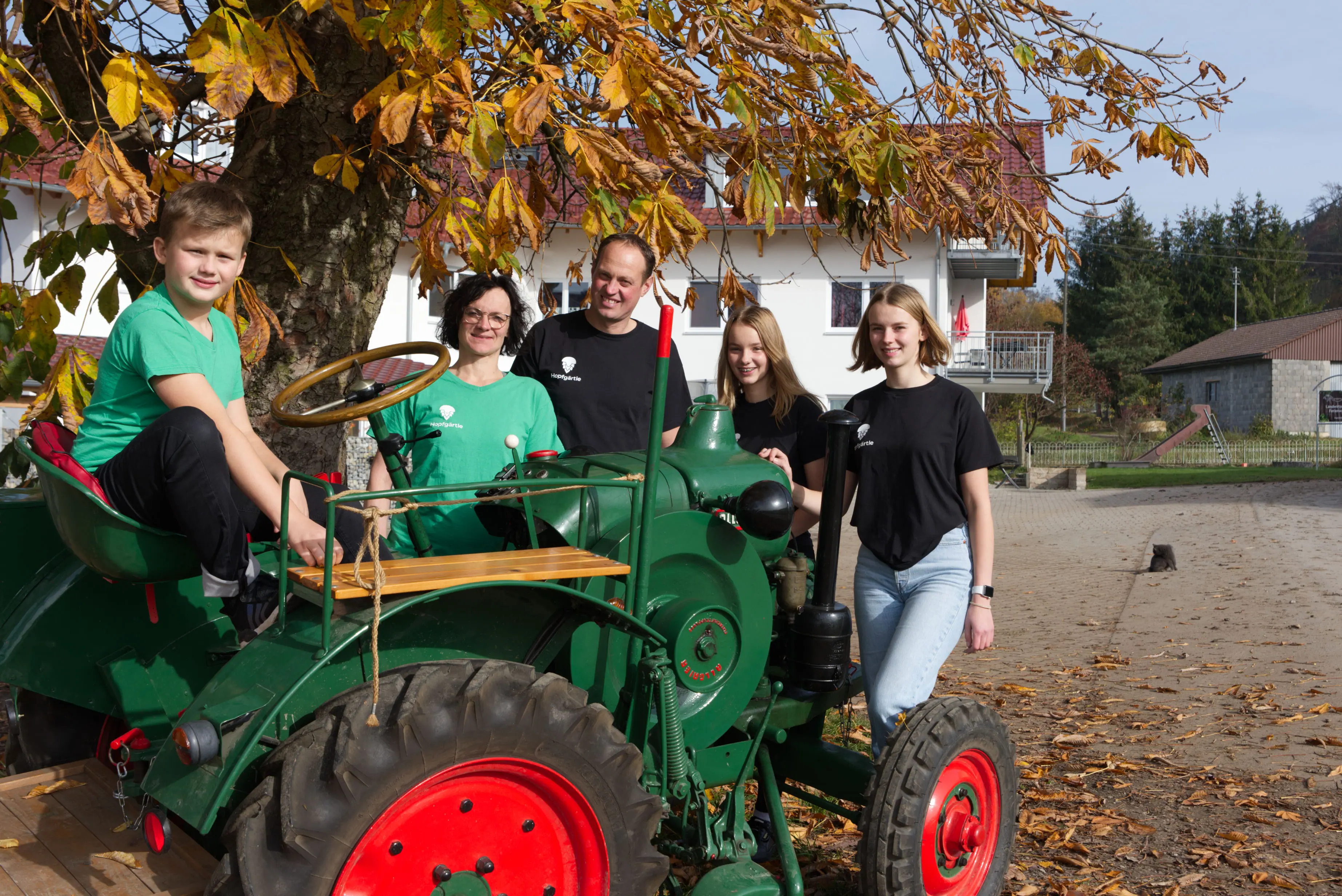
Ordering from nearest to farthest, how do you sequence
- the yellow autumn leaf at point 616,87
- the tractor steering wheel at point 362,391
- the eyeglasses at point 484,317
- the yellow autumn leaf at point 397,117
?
the tractor steering wheel at point 362,391
the yellow autumn leaf at point 397,117
the yellow autumn leaf at point 616,87
the eyeglasses at point 484,317

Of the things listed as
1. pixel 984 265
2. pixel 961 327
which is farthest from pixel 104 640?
pixel 984 265

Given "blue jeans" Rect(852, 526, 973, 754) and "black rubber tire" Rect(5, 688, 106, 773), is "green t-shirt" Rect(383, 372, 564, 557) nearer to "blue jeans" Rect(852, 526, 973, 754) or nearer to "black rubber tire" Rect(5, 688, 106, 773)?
"black rubber tire" Rect(5, 688, 106, 773)

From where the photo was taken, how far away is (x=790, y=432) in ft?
13.0

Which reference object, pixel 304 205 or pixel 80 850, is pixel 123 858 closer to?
pixel 80 850

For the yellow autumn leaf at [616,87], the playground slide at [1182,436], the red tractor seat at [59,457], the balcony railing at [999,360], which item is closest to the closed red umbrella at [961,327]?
the balcony railing at [999,360]

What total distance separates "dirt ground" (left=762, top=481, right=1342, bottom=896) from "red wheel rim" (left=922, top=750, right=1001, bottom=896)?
A: 453 mm

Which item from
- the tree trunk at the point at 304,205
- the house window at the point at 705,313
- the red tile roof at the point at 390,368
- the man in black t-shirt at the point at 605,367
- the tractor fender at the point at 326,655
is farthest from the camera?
the house window at the point at 705,313

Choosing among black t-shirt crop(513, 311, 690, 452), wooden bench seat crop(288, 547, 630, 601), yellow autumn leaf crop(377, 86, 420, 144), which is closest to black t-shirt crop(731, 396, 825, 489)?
black t-shirt crop(513, 311, 690, 452)

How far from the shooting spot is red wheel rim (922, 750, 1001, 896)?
3213mm

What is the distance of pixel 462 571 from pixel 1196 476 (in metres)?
28.1

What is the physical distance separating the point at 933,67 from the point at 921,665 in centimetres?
433

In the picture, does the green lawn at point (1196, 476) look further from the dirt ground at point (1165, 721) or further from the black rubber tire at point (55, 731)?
the black rubber tire at point (55, 731)

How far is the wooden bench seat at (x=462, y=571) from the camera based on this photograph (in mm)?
2271

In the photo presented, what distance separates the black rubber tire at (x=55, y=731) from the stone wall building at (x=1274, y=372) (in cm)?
4907
